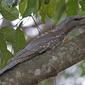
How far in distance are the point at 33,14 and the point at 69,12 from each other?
212 millimetres

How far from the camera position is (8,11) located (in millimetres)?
1872

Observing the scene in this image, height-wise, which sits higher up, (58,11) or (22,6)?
(22,6)

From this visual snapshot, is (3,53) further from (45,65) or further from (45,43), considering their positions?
(45,65)

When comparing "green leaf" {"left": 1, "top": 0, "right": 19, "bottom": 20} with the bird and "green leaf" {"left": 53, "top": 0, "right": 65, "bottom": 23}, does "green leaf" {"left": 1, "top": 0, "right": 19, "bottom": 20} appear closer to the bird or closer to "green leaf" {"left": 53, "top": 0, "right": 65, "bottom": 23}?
"green leaf" {"left": 53, "top": 0, "right": 65, "bottom": 23}

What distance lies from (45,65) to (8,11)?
603 mm

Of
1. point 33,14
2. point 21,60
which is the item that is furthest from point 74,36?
point 33,14

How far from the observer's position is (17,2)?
6.16 feet

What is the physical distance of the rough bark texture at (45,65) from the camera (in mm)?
1333

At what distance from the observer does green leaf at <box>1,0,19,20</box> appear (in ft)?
6.11

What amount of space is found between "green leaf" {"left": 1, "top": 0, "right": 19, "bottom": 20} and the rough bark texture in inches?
19.7

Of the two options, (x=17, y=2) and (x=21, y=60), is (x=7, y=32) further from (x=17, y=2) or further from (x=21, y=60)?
(x=21, y=60)

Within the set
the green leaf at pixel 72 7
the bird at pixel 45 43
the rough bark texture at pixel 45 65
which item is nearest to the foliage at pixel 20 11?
the green leaf at pixel 72 7

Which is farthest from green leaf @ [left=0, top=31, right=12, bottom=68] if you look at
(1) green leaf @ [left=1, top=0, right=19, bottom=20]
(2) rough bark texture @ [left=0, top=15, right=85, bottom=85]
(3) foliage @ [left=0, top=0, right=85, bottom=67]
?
(2) rough bark texture @ [left=0, top=15, right=85, bottom=85]

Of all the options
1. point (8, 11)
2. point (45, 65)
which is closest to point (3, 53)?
point (8, 11)
